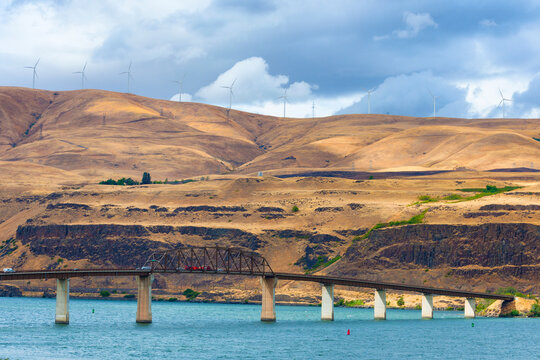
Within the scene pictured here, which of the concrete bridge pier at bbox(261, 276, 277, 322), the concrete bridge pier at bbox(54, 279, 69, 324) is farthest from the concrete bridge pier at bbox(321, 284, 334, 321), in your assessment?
the concrete bridge pier at bbox(54, 279, 69, 324)

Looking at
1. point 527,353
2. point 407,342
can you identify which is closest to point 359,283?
point 407,342

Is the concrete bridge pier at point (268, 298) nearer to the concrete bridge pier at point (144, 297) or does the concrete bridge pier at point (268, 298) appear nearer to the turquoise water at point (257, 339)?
the turquoise water at point (257, 339)

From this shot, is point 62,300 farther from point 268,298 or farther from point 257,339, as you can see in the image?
point 268,298

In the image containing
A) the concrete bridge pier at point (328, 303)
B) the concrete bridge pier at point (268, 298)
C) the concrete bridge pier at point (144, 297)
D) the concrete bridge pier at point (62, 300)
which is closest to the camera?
the concrete bridge pier at point (62, 300)

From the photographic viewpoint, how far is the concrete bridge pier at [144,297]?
165 metres

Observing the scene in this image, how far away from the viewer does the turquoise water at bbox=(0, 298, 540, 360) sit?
128750 millimetres

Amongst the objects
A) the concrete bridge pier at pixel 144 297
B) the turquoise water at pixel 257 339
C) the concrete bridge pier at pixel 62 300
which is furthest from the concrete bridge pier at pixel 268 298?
the concrete bridge pier at pixel 62 300

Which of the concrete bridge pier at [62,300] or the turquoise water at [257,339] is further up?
the concrete bridge pier at [62,300]

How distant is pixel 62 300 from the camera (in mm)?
158750

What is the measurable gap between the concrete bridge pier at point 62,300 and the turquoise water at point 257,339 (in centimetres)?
185

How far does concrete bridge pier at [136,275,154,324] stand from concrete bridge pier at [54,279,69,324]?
42.3 feet

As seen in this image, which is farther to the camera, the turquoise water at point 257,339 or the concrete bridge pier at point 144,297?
the concrete bridge pier at point 144,297

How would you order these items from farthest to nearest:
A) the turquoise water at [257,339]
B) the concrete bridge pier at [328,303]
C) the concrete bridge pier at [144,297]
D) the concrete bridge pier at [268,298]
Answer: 1. the concrete bridge pier at [328,303]
2. the concrete bridge pier at [268,298]
3. the concrete bridge pier at [144,297]
4. the turquoise water at [257,339]

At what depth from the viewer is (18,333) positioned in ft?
486
